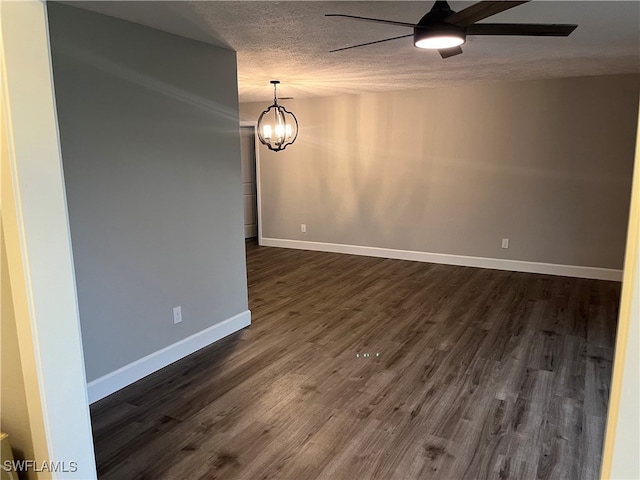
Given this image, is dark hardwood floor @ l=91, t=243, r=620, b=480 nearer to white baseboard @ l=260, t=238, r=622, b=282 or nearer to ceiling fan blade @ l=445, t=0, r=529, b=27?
white baseboard @ l=260, t=238, r=622, b=282

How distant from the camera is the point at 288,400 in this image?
2.77m

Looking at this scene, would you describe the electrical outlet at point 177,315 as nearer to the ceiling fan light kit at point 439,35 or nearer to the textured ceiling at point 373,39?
the textured ceiling at point 373,39

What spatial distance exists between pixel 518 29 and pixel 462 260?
4002 mm

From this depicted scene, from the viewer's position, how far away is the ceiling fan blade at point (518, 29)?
2.19m

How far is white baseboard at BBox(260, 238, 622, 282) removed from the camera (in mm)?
5227

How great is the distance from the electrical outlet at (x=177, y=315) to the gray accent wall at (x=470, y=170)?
368cm

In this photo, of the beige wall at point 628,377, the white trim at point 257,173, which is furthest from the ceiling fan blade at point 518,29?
the white trim at point 257,173

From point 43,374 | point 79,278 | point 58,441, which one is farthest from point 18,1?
point 79,278

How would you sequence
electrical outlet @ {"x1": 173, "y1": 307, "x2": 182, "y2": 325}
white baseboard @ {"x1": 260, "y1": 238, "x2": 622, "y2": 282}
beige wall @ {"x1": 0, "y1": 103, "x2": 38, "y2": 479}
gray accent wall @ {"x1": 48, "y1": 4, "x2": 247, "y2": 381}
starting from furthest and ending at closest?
white baseboard @ {"x1": 260, "y1": 238, "x2": 622, "y2": 282} → electrical outlet @ {"x1": 173, "y1": 307, "x2": 182, "y2": 325} → gray accent wall @ {"x1": 48, "y1": 4, "x2": 247, "y2": 381} → beige wall @ {"x1": 0, "y1": 103, "x2": 38, "y2": 479}

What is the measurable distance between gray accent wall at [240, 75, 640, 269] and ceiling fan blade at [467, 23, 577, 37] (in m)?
3.14

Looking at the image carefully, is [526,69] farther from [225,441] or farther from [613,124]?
[225,441]

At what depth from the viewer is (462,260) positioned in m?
5.93

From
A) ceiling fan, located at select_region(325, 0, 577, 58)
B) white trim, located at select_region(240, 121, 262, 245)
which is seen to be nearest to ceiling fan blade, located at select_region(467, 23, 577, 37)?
ceiling fan, located at select_region(325, 0, 577, 58)

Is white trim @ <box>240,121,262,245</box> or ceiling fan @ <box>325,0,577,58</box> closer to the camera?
ceiling fan @ <box>325,0,577,58</box>
